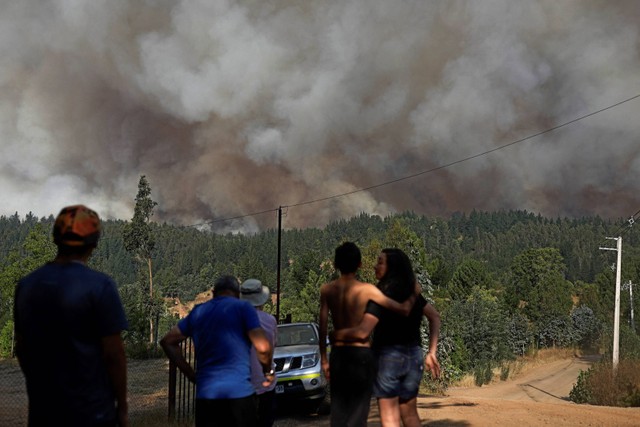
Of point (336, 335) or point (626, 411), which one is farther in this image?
point (626, 411)

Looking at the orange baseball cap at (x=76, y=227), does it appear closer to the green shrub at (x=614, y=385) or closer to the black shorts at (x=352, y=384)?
the black shorts at (x=352, y=384)

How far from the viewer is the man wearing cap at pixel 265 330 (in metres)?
5.00

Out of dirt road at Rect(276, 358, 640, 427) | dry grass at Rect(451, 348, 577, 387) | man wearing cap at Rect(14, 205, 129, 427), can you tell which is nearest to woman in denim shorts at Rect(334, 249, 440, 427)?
man wearing cap at Rect(14, 205, 129, 427)

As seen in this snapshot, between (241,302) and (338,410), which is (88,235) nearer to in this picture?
(241,302)

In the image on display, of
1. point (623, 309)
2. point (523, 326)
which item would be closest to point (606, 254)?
point (623, 309)

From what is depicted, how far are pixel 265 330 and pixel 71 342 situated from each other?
2333mm

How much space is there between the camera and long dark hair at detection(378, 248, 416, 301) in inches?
205

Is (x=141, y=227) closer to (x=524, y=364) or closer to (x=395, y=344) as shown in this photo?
(x=524, y=364)

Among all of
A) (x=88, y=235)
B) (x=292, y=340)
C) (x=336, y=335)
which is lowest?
(x=292, y=340)

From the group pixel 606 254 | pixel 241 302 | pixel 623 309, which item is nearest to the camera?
pixel 241 302

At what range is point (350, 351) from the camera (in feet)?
16.3

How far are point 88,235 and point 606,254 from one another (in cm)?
20551

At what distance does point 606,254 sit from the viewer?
190 metres

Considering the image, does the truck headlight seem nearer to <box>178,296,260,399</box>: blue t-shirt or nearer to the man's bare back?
the man's bare back
